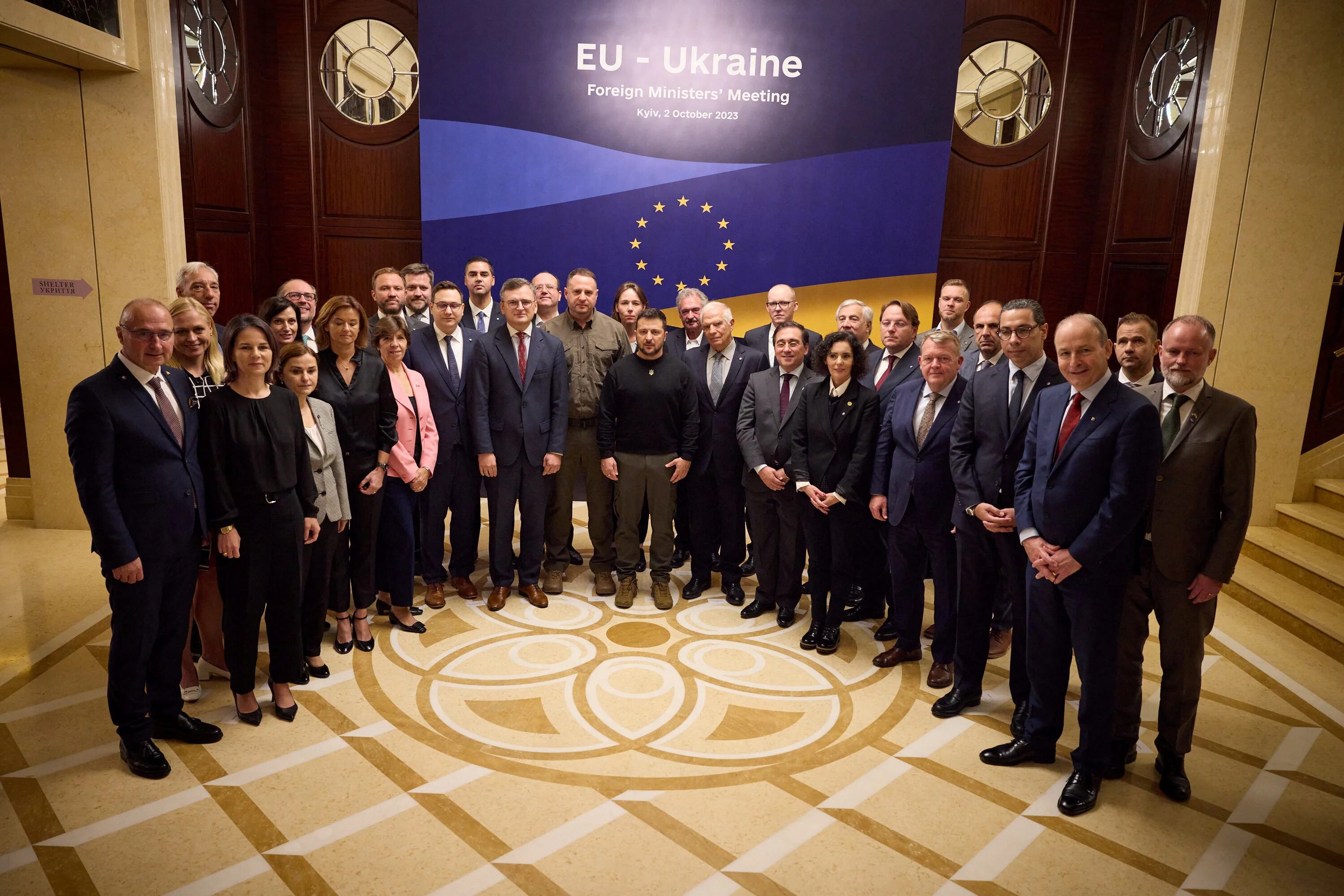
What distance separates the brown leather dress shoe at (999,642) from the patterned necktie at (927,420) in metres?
1.28

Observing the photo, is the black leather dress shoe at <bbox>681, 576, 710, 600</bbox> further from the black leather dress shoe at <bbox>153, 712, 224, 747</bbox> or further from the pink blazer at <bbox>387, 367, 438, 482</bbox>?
the black leather dress shoe at <bbox>153, 712, 224, 747</bbox>

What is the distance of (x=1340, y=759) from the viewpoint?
3.37 meters

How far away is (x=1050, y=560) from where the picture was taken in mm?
2902

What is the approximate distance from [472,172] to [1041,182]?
4.78 m

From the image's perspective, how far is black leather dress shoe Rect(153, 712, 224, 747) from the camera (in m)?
3.21

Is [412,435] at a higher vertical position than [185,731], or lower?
higher

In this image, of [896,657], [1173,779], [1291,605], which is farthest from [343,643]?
[1291,605]

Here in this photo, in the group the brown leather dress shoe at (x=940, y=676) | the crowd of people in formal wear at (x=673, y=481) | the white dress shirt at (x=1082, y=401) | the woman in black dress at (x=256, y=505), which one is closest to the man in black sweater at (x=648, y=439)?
the crowd of people in formal wear at (x=673, y=481)

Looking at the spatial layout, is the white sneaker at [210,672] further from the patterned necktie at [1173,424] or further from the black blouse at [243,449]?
the patterned necktie at [1173,424]

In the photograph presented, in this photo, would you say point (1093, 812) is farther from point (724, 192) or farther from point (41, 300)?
point (41, 300)

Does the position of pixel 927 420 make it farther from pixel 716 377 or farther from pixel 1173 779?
pixel 1173 779

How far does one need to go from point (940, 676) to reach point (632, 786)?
169cm

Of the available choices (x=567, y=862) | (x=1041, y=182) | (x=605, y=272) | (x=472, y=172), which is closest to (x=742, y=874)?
(x=567, y=862)

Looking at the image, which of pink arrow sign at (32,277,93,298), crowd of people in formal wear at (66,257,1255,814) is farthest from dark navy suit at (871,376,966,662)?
pink arrow sign at (32,277,93,298)
